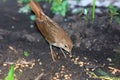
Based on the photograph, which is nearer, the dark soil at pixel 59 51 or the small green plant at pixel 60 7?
the dark soil at pixel 59 51

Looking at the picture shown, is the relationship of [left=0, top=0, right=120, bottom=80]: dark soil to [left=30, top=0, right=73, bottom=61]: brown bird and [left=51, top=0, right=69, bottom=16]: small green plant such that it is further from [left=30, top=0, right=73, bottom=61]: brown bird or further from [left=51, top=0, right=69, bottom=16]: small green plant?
[left=30, top=0, right=73, bottom=61]: brown bird

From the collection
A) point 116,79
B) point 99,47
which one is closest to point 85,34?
point 99,47

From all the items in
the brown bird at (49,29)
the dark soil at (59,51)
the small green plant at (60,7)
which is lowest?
the dark soil at (59,51)

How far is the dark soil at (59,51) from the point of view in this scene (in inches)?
144

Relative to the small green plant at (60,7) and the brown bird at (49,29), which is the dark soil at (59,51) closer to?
the small green plant at (60,7)

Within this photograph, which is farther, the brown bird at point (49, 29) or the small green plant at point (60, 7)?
the small green plant at point (60, 7)

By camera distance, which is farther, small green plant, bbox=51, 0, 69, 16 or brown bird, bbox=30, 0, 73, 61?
small green plant, bbox=51, 0, 69, 16

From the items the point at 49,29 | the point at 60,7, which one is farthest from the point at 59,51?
the point at 60,7

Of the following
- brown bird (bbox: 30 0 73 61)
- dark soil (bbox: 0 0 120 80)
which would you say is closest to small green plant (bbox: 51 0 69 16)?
dark soil (bbox: 0 0 120 80)

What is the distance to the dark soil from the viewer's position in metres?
3.65

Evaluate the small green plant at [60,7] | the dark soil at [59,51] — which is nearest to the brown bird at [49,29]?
the dark soil at [59,51]

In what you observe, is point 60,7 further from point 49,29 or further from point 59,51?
point 49,29

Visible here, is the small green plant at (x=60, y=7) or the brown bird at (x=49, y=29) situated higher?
the brown bird at (x=49, y=29)

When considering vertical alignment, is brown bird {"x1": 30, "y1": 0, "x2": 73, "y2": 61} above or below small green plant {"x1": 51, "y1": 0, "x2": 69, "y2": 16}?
above
